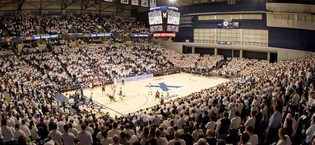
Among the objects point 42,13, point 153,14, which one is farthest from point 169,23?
point 42,13

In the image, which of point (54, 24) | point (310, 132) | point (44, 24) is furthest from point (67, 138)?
point (54, 24)

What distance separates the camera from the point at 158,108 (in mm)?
16875

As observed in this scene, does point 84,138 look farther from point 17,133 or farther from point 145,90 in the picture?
point 145,90

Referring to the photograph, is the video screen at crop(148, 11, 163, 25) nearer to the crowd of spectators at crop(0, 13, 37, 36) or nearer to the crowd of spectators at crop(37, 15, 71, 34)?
the crowd of spectators at crop(37, 15, 71, 34)

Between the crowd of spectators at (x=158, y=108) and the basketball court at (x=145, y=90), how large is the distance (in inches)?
146

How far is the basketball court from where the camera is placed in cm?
2764

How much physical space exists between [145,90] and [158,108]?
17.8 meters

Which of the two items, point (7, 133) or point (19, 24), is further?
point (19, 24)

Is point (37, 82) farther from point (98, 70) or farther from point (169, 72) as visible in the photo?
point (169, 72)

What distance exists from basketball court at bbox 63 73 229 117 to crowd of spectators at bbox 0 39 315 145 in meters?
3.70

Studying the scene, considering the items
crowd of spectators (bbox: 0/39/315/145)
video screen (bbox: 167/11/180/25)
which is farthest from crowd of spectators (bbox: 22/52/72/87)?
video screen (bbox: 167/11/180/25)

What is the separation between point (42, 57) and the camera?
127ft

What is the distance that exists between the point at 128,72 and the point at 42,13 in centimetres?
2009

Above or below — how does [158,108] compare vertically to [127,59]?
below
